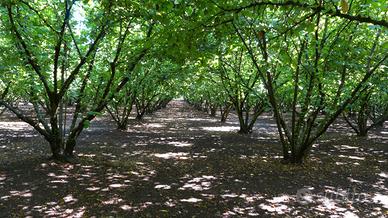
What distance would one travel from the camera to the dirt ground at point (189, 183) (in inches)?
267

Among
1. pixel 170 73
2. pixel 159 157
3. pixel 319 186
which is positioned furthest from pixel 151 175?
pixel 170 73

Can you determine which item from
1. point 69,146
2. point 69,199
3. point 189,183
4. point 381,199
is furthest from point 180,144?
point 381,199

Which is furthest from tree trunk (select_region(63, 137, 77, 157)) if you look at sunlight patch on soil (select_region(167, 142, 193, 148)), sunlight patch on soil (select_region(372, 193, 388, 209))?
sunlight patch on soil (select_region(372, 193, 388, 209))

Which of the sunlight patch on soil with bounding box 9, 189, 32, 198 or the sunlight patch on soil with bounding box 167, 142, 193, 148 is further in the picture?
the sunlight patch on soil with bounding box 167, 142, 193, 148

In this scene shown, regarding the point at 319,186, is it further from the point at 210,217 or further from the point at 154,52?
the point at 154,52

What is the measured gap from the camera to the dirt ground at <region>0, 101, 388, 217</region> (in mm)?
6781

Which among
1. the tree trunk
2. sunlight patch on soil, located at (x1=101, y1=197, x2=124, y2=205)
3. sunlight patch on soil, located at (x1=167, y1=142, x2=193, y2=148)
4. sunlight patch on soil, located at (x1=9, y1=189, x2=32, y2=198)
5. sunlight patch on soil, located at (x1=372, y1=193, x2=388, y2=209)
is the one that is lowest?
sunlight patch on soil, located at (x1=372, y1=193, x2=388, y2=209)

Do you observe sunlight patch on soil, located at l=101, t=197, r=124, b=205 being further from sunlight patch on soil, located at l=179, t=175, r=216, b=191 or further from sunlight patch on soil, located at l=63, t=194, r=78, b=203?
sunlight patch on soil, located at l=179, t=175, r=216, b=191

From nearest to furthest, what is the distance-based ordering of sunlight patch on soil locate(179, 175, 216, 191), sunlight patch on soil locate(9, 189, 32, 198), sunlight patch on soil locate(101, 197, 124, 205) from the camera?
sunlight patch on soil locate(101, 197, 124, 205) → sunlight patch on soil locate(9, 189, 32, 198) → sunlight patch on soil locate(179, 175, 216, 191)

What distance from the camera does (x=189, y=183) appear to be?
8.70 m

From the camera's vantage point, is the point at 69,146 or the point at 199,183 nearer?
the point at 199,183

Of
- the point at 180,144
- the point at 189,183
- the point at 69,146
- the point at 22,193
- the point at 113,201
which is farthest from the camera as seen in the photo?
the point at 180,144

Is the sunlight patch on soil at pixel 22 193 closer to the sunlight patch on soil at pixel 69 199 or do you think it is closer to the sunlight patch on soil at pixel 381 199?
the sunlight patch on soil at pixel 69 199

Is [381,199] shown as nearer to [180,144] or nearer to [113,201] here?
[113,201]
